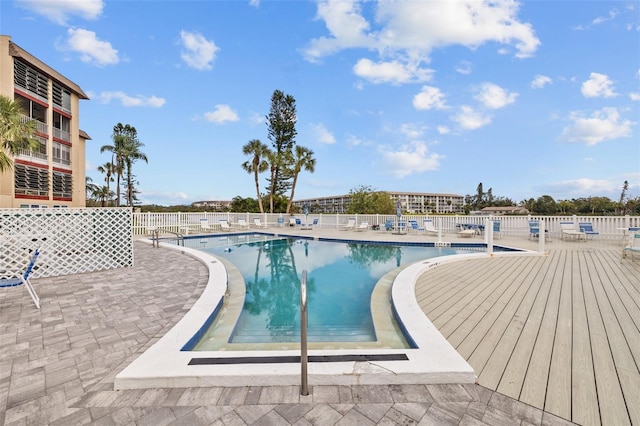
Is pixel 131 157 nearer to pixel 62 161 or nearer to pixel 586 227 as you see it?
pixel 62 161

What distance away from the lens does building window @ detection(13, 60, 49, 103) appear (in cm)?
1474

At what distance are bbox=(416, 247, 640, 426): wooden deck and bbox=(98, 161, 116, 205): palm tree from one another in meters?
34.5

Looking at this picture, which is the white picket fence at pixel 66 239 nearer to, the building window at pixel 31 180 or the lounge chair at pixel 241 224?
the lounge chair at pixel 241 224

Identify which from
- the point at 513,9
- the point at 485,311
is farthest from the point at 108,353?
the point at 513,9

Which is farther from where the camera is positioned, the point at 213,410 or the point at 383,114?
A: the point at 383,114

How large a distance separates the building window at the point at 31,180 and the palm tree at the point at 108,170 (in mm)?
13863

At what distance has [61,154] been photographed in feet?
57.7

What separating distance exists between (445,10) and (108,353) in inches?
Answer: 426

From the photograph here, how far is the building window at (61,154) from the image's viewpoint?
17.2 metres

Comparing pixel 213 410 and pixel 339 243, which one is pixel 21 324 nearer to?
pixel 213 410

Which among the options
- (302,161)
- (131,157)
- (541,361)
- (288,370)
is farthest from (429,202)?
(288,370)

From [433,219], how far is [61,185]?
A: 2184 cm

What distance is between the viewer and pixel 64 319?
298cm

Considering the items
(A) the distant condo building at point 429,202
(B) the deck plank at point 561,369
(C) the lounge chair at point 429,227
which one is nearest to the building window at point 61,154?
(C) the lounge chair at point 429,227
